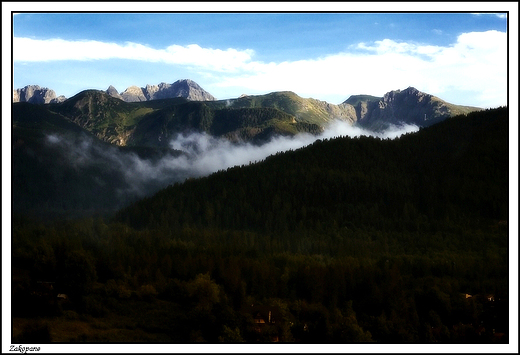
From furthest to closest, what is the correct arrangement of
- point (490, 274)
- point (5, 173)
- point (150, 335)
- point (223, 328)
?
point (490, 274) → point (150, 335) → point (223, 328) → point (5, 173)

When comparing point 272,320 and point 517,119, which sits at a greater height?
point 517,119

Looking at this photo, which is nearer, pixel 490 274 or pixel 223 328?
pixel 223 328

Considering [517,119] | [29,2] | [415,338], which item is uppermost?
[29,2]

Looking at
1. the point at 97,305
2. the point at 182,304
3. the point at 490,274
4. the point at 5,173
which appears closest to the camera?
the point at 5,173

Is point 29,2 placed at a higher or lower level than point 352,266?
higher

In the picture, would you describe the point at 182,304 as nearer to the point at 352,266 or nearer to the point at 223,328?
the point at 223,328

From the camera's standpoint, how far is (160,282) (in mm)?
172250

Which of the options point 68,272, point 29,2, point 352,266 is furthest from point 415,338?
point 29,2

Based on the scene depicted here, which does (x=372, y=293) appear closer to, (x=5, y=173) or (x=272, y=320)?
(x=272, y=320)

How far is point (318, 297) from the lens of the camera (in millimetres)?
166625

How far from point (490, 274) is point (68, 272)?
12768 centimetres

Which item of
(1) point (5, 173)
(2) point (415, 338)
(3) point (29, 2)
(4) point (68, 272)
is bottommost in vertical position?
(2) point (415, 338)

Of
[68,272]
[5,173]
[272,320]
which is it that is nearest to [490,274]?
[272,320]

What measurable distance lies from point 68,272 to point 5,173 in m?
64.1
